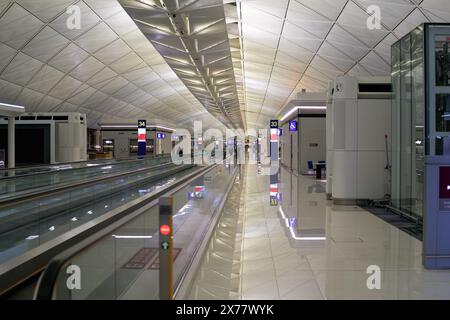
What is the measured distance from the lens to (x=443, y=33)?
682 centimetres

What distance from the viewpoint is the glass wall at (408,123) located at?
30.3ft

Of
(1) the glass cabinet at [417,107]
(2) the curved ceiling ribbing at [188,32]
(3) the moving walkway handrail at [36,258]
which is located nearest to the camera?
(3) the moving walkway handrail at [36,258]

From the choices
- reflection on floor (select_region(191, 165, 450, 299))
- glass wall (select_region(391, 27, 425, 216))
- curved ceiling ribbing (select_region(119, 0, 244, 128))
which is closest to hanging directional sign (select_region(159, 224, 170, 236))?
reflection on floor (select_region(191, 165, 450, 299))

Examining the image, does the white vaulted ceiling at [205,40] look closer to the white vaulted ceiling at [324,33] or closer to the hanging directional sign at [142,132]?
the white vaulted ceiling at [324,33]

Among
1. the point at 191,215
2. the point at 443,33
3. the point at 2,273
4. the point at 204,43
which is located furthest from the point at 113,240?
the point at 204,43

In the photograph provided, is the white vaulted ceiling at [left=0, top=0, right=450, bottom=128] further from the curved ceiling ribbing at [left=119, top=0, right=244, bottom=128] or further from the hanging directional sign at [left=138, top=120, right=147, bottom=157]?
the hanging directional sign at [left=138, top=120, right=147, bottom=157]

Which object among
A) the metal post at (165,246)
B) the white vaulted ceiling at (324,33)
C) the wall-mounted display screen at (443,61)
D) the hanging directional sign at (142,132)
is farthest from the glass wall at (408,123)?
the hanging directional sign at (142,132)

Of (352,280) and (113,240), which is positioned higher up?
(113,240)

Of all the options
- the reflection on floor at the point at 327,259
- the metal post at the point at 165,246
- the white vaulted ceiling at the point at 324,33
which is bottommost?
the reflection on floor at the point at 327,259

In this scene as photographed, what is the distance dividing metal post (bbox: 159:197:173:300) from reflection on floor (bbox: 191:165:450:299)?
2.73 feet

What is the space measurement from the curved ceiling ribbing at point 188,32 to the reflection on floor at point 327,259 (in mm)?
12925

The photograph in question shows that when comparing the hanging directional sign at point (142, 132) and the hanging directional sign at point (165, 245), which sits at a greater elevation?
the hanging directional sign at point (142, 132)
